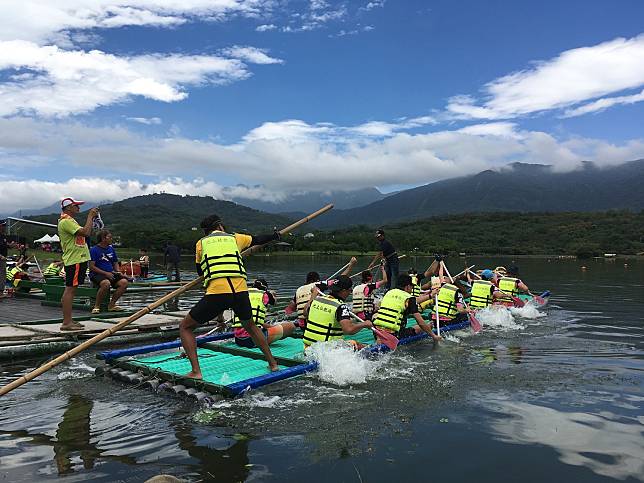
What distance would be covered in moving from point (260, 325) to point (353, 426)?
12.5 ft

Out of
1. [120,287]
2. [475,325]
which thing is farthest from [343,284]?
[120,287]

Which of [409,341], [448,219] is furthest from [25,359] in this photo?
[448,219]

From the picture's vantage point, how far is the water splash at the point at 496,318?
47.0ft

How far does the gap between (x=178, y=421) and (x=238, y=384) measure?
38.0 inches

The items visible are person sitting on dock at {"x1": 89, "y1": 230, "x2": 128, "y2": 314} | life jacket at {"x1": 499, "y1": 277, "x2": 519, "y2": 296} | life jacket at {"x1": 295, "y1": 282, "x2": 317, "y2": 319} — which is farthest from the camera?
life jacket at {"x1": 499, "y1": 277, "x2": 519, "y2": 296}

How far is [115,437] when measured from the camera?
564cm

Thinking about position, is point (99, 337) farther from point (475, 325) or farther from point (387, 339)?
point (475, 325)

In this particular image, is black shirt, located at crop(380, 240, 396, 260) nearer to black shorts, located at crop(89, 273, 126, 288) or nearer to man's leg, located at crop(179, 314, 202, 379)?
black shorts, located at crop(89, 273, 126, 288)

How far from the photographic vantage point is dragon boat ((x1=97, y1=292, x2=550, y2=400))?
7008 millimetres

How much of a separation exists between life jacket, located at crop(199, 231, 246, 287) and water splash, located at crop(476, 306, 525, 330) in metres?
9.52

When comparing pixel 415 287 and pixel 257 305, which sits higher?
pixel 257 305

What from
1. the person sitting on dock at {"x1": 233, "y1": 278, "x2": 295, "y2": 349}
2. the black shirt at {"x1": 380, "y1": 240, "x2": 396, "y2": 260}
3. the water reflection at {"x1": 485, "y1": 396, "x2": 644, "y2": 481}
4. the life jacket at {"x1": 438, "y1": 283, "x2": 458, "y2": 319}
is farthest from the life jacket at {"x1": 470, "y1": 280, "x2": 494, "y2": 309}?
the water reflection at {"x1": 485, "y1": 396, "x2": 644, "y2": 481}

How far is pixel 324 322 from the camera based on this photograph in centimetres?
841

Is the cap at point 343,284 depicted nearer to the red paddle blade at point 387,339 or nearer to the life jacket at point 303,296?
the red paddle blade at point 387,339
